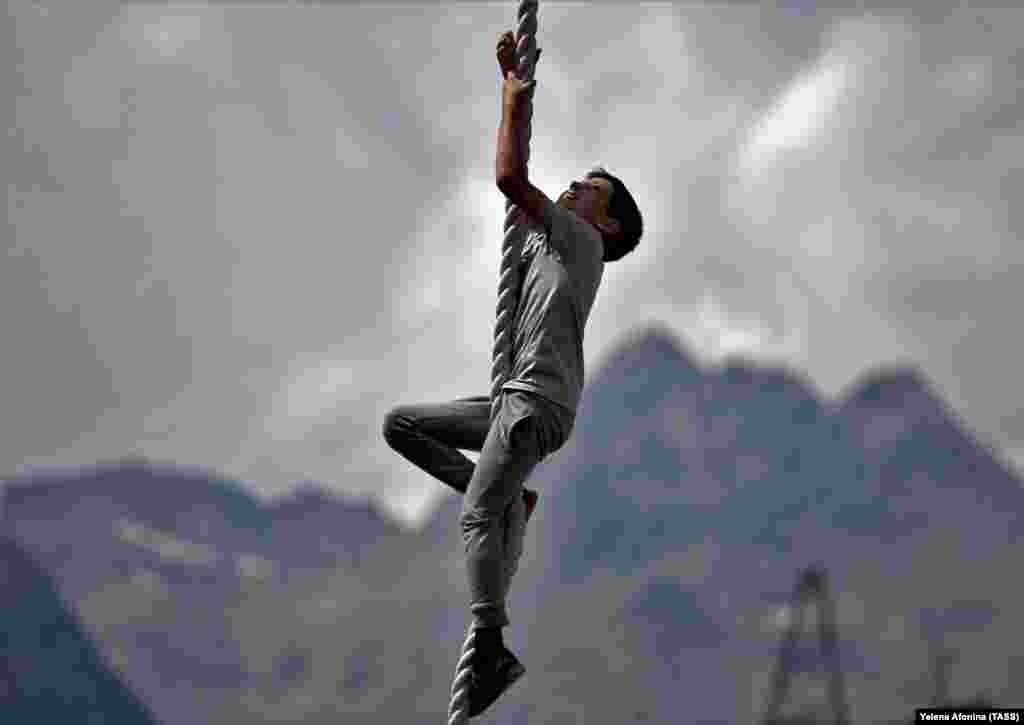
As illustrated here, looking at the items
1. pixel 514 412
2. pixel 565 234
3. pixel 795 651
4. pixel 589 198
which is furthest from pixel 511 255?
pixel 795 651

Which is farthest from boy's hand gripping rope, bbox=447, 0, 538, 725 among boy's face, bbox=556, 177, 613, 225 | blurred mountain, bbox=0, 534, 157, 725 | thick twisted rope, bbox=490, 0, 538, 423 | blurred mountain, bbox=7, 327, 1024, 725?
blurred mountain, bbox=7, 327, 1024, 725

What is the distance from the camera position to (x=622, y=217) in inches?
172

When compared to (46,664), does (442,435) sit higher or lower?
lower

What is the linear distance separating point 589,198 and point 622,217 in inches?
4.7

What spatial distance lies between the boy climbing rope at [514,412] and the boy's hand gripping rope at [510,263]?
0.02 meters

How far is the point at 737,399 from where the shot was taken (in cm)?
2595

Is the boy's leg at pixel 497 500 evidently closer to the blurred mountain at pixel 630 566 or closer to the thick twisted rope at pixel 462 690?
the thick twisted rope at pixel 462 690

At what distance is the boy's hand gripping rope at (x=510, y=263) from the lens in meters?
4.03

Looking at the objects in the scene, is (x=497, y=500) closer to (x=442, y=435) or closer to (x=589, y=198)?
(x=442, y=435)

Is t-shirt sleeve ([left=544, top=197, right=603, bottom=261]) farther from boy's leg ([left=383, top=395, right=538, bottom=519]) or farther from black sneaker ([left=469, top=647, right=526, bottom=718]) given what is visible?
black sneaker ([left=469, top=647, right=526, bottom=718])

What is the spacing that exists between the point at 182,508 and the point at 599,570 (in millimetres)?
6116

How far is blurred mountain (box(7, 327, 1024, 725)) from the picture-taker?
20.0 meters

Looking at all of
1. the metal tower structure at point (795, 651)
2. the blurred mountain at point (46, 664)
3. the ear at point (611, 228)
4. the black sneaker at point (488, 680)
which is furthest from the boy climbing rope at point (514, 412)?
the metal tower structure at point (795, 651)

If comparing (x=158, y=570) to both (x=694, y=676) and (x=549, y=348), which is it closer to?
(x=694, y=676)
